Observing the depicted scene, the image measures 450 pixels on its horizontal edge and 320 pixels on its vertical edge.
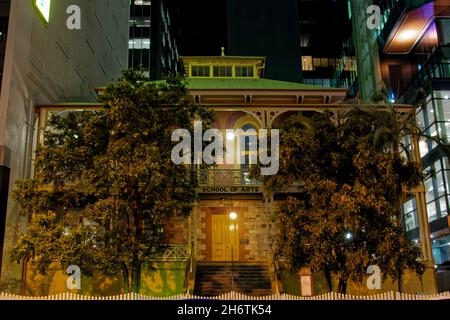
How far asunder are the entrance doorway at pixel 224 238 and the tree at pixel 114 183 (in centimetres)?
671

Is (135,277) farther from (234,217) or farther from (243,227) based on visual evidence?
(243,227)

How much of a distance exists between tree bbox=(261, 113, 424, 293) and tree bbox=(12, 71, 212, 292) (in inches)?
136

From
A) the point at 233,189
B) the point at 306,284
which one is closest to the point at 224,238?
the point at 233,189

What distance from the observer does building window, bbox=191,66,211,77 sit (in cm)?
2938

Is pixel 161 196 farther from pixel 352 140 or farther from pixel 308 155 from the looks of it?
pixel 352 140

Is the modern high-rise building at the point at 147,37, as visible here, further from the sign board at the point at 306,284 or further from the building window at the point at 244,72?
the sign board at the point at 306,284

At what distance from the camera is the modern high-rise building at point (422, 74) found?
91.1ft

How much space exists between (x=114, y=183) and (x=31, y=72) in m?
7.33

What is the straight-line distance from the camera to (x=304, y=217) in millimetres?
15914

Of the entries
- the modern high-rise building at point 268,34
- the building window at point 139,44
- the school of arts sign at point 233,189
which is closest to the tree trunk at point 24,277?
the school of arts sign at point 233,189

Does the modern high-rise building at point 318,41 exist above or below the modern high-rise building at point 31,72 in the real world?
above

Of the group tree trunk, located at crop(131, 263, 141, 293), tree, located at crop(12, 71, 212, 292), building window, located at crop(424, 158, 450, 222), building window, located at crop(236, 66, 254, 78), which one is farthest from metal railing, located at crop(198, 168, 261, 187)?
building window, located at crop(424, 158, 450, 222)

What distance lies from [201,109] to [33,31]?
8091 mm

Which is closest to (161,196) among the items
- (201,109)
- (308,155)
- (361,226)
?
(201,109)
